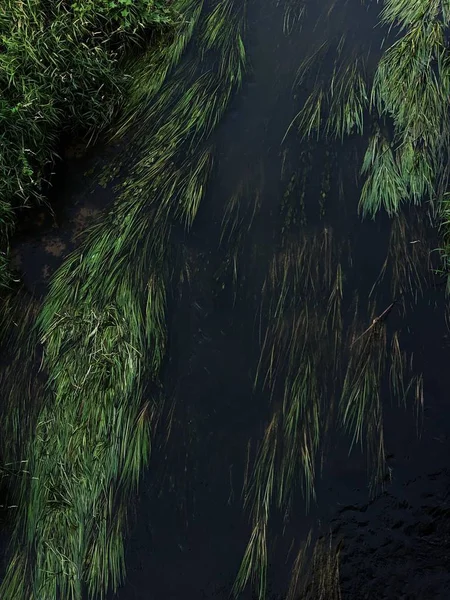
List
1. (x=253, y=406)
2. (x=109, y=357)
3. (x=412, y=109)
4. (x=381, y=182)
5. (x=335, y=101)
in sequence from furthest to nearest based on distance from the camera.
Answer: (x=335, y=101), (x=412, y=109), (x=381, y=182), (x=109, y=357), (x=253, y=406)

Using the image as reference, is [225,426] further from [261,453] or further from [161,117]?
[161,117]

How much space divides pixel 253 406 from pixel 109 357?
882 mm

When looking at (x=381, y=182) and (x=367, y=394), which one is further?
(x=381, y=182)

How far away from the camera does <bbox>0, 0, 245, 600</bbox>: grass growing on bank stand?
3.22m

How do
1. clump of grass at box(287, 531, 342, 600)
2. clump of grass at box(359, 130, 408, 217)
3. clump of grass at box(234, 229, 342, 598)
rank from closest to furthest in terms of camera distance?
clump of grass at box(287, 531, 342, 600) → clump of grass at box(234, 229, 342, 598) → clump of grass at box(359, 130, 408, 217)

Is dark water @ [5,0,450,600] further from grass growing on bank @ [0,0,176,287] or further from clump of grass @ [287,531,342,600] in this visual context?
grass growing on bank @ [0,0,176,287]

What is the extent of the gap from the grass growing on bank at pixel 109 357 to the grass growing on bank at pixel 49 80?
349 millimetres

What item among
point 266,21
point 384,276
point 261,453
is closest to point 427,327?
point 384,276

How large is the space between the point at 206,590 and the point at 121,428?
94 centimetres

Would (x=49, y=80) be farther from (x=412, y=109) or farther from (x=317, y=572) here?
(x=317, y=572)

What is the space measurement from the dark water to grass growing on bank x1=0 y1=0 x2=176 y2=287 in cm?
29

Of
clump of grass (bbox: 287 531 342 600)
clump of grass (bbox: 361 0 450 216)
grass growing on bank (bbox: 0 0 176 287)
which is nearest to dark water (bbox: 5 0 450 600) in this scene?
clump of grass (bbox: 287 531 342 600)

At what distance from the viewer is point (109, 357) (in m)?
3.58

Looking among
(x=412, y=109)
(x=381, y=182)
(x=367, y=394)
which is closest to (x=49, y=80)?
(x=381, y=182)
